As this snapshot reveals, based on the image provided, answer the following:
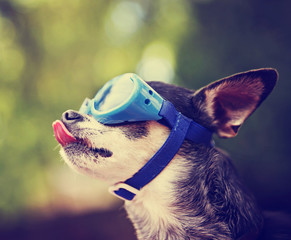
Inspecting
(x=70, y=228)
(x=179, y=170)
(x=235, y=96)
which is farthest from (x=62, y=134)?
(x=70, y=228)

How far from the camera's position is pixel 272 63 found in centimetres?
426

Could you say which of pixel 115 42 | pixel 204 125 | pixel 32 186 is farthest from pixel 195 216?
pixel 115 42

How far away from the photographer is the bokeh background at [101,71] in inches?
173

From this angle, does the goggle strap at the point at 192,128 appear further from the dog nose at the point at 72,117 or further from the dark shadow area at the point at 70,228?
the dark shadow area at the point at 70,228

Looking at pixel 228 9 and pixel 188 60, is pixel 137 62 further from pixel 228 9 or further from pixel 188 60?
pixel 228 9

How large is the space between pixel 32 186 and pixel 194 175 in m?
4.66

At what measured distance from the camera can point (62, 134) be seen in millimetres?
1820

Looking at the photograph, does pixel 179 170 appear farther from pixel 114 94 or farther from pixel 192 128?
pixel 114 94

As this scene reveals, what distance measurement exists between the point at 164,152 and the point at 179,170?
0.19m

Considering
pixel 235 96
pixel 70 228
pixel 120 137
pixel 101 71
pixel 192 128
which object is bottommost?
pixel 70 228

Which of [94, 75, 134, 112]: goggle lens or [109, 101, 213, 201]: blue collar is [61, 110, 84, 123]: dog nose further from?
[109, 101, 213, 201]: blue collar

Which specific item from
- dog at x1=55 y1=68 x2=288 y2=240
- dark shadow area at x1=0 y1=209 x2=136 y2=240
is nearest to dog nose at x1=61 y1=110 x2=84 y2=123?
dog at x1=55 y1=68 x2=288 y2=240

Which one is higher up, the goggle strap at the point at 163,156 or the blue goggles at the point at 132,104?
the blue goggles at the point at 132,104

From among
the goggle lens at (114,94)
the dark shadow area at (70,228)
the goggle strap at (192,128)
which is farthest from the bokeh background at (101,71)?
the goggle strap at (192,128)
